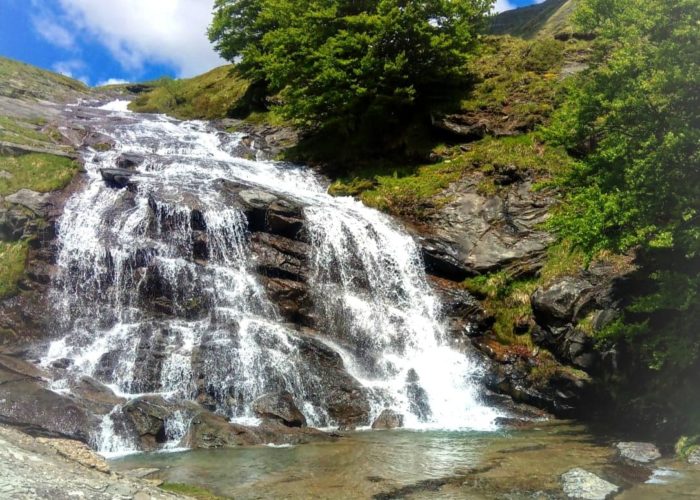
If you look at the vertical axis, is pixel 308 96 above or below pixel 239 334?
above

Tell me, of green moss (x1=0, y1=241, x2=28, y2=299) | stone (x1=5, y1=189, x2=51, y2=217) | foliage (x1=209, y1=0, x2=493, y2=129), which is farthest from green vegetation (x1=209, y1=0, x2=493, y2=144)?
green moss (x1=0, y1=241, x2=28, y2=299)

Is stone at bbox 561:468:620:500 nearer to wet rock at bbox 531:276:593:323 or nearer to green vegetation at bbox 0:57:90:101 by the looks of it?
wet rock at bbox 531:276:593:323

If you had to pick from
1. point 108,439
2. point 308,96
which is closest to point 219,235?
point 108,439

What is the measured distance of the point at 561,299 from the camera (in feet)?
60.4

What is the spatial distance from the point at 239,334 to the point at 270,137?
21533mm

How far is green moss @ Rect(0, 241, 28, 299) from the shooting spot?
18786mm

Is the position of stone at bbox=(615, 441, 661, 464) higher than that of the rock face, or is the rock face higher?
the rock face

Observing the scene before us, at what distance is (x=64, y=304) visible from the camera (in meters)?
18.8

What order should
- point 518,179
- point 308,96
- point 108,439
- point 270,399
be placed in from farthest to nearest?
point 308,96, point 518,179, point 270,399, point 108,439

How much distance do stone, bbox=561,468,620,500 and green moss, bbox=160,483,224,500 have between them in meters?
6.20

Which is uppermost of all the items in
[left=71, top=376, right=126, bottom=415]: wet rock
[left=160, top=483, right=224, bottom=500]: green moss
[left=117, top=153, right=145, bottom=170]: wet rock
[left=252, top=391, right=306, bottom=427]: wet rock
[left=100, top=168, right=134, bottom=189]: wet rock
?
[left=117, top=153, right=145, bottom=170]: wet rock

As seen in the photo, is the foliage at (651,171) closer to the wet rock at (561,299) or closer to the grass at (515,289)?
the wet rock at (561,299)

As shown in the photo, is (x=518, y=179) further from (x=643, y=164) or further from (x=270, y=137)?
(x=270, y=137)

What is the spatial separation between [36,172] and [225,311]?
37.6 ft
